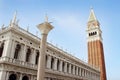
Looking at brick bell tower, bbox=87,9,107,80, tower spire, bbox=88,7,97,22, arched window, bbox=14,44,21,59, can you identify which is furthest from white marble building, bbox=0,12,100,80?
tower spire, bbox=88,7,97,22

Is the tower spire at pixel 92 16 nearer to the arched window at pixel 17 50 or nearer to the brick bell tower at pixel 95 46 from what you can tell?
the brick bell tower at pixel 95 46

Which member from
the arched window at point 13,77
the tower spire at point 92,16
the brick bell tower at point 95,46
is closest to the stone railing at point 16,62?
the arched window at point 13,77

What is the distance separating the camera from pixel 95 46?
2199 inches

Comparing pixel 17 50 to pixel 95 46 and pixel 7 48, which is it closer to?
pixel 7 48

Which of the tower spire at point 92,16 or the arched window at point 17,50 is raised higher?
the tower spire at point 92,16

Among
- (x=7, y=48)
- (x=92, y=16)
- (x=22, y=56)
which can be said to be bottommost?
(x=22, y=56)

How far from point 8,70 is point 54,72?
1014cm

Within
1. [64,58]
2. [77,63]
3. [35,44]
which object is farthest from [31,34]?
[77,63]

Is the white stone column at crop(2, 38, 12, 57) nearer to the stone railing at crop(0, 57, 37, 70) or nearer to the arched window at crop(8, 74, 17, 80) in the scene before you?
the stone railing at crop(0, 57, 37, 70)

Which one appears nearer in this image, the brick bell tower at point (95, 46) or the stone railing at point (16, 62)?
the stone railing at point (16, 62)

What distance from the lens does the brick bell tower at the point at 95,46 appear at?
53.2 metres

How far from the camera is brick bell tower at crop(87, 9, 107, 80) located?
53.2 meters

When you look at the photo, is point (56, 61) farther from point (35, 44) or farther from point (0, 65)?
point (0, 65)

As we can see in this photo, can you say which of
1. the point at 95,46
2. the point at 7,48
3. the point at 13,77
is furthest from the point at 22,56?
the point at 95,46
